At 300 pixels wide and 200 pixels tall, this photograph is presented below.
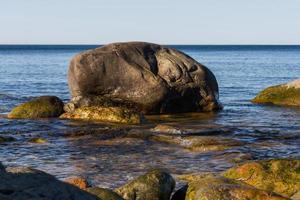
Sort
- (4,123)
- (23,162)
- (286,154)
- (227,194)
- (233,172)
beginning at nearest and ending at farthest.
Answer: (227,194)
(233,172)
(23,162)
(286,154)
(4,123)

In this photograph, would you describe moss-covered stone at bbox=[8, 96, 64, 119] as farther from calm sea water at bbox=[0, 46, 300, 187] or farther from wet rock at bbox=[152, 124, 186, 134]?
wet rock at bbox=[152, 124, 186, 134]

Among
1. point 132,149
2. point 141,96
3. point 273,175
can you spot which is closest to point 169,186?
point 273,175

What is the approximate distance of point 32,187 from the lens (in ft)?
16.3

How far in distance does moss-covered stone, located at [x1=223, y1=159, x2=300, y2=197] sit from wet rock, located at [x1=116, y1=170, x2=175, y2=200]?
1.45m

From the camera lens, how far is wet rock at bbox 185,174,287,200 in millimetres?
7617

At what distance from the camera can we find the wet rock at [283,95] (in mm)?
25141

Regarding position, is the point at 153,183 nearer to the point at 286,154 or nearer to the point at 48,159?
the point at 48,159

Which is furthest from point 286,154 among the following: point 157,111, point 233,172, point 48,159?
point 157,111

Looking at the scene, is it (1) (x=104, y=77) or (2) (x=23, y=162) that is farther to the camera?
(1) (x=104, y=77)

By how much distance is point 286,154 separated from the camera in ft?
44.7

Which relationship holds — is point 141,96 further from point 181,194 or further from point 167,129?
point 181,194

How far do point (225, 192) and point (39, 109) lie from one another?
44.3 ft

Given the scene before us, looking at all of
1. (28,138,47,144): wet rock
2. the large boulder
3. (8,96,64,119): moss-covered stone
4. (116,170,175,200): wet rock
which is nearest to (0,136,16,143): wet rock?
(28,138,47,144): wet rock

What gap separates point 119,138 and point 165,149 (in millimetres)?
1866
